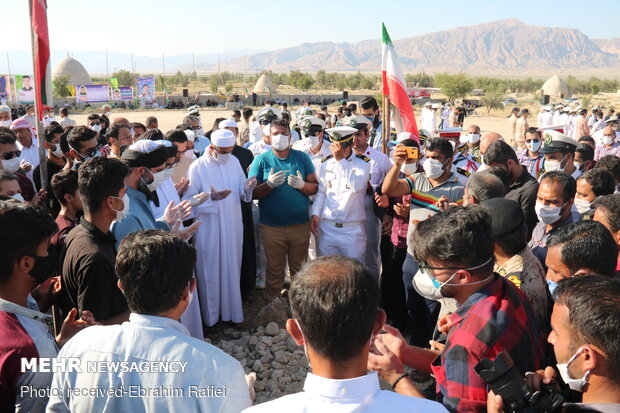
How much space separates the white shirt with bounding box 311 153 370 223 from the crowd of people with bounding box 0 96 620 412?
0.05 feet

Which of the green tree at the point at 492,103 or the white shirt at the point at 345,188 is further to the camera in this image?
the green tree at the point at 492,103

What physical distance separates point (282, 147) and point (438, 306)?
2339mm

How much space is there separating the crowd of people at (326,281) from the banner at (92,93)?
37.7 m

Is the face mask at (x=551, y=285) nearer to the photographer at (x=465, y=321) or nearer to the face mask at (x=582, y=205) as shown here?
the photographer at (x=465, y=321)

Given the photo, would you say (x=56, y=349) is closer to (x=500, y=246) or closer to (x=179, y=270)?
(x=179, y=270)

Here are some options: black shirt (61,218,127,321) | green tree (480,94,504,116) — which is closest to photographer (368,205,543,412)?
black shirt (61,218,127,321)

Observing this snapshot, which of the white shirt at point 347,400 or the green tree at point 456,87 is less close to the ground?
the green tree at point 456,87

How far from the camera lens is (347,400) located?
4.30ft

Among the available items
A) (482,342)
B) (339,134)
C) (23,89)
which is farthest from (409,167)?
(23,89)

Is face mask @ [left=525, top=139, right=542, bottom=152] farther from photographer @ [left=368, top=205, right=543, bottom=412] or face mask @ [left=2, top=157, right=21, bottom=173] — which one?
face mask @ [left=2, top=157, right=21, bottom=173]

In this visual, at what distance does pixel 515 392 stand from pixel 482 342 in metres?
0.27

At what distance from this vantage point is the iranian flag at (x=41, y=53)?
3989 mm

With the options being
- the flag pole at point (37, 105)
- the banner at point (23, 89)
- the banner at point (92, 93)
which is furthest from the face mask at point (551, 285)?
the banner at point (92, 93)

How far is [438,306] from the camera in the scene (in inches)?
145
